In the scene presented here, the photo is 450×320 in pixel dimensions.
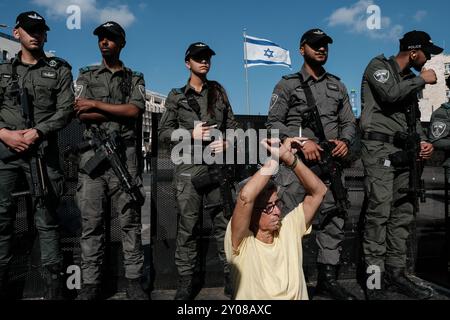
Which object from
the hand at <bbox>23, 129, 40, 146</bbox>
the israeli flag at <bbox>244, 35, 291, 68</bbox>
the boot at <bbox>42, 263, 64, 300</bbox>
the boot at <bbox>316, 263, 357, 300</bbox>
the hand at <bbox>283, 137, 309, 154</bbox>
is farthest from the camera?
the israeli flag at <bbox>244, 35, 291, 68</bbox>

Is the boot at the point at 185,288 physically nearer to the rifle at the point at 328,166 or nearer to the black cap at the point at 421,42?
the rifle at the point at 328,166

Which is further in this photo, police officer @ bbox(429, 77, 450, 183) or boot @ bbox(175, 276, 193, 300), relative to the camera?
police officer @ bbox(429, 77, 450, 183)

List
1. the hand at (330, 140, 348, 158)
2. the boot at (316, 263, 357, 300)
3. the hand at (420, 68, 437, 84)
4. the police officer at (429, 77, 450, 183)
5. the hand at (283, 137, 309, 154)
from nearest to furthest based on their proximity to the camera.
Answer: the hand at (283, 137, 309, 154), the boot at (316, 263, 357, 300), the hand at (330, 140, 348, 158), the hand at (420, 68, 437, 84), the police officer at (429, 77, 450, 183)

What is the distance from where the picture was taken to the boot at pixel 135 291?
3170mm

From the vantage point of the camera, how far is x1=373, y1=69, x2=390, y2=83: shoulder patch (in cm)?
343

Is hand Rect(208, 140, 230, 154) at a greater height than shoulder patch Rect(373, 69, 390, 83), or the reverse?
shoulder patch Rect(373, 69, 390, 83)

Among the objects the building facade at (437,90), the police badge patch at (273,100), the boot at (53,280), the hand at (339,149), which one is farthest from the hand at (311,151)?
the building facade at (437,90)

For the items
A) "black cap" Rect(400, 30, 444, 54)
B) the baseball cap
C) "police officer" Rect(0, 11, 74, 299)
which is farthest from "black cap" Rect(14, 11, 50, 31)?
"black cap" Rect(400, 30, 444, 54)

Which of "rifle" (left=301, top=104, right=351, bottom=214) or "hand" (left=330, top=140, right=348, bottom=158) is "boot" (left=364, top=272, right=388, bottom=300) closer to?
"rifle" (left=301, top=104, right=351, bottom=214)

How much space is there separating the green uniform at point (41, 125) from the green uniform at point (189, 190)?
0.90 metres

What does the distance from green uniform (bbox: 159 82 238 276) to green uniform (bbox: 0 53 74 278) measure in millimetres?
898

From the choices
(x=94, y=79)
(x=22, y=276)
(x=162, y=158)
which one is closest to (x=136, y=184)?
(x=162, y=158)
